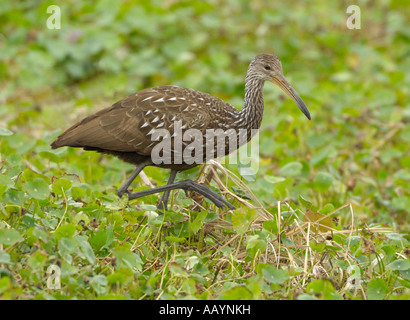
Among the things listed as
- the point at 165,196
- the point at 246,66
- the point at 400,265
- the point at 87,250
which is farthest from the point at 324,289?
the point at 246,66

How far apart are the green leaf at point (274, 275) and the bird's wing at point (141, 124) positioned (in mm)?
1436

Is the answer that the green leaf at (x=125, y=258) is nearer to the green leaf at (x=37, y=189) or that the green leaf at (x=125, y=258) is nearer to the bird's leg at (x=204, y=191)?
the green leaf at (x=37, y=189)

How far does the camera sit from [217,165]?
483cm

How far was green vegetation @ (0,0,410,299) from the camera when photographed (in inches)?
160

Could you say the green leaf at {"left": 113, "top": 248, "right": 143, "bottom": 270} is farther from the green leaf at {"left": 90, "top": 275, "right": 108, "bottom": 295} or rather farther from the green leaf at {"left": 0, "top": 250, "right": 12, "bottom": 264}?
the green leaf at {"left": 0, "top": 250, "right": 12, "bottom": 264}

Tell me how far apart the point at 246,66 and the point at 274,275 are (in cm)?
600

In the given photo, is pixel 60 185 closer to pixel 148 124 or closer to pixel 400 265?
pixel 148 124

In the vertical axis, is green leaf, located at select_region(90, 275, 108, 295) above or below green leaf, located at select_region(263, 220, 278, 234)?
below

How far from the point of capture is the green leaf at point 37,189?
4477mm

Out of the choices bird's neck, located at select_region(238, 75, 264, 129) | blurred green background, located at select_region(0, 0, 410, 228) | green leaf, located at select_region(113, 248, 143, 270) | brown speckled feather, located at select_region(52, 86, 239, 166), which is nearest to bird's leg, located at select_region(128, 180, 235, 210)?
brown speckled feather, located at select_region(52, 86, 239, 166)

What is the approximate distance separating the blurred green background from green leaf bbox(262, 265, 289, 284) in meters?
2.28

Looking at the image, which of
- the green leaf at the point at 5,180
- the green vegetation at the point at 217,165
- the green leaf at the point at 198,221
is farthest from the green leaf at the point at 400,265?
the green leaf at the point at 5,180
